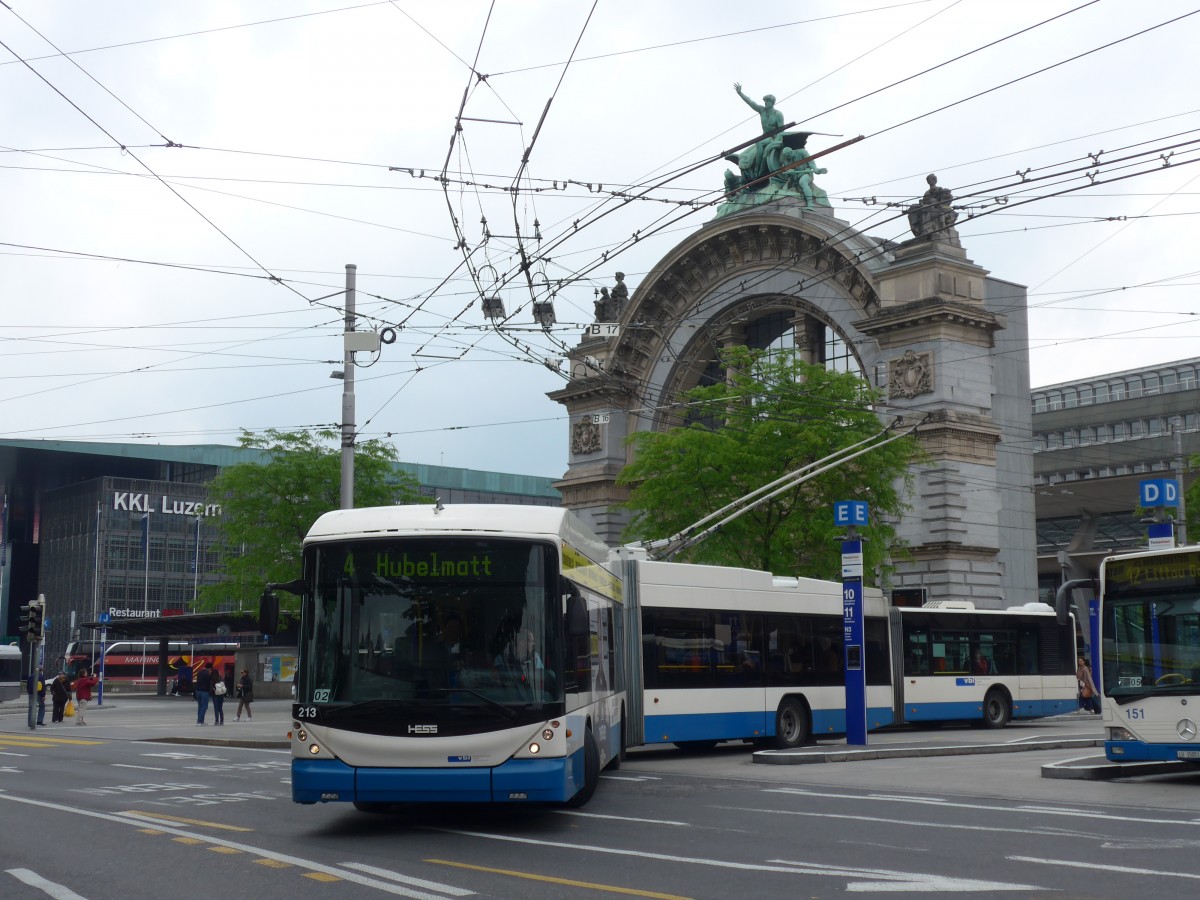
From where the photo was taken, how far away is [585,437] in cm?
5522

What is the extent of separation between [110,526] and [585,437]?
203ft

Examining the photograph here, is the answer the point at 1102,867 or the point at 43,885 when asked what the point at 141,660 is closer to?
the point at 43,885

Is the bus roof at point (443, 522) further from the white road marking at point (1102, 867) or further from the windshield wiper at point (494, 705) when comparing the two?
the white road marking at point (1102, 867)

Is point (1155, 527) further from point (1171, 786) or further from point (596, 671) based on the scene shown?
point (596, 671)

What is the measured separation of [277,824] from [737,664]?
33.4ft

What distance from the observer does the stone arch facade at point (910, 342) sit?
42375 millimetres

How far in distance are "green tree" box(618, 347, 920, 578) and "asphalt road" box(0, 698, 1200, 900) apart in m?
16.0

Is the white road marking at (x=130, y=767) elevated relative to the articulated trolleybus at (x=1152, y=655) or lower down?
lower down

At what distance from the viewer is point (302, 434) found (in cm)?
4994

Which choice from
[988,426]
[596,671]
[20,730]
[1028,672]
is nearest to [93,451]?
[20,730]

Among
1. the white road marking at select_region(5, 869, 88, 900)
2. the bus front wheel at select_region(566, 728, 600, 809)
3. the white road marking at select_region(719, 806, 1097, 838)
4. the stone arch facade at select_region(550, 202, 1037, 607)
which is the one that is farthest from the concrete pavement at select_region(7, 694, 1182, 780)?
the white road marking at select_region(5, 869, 88, 900)

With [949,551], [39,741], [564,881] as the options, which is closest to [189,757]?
[39,741]

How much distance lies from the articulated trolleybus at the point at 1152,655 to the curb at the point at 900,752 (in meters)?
4.40

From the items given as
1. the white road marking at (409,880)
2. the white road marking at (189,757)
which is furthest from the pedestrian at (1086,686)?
the white road marking at (409,880)
